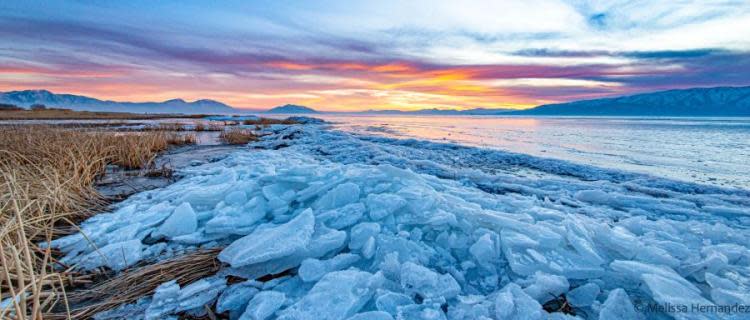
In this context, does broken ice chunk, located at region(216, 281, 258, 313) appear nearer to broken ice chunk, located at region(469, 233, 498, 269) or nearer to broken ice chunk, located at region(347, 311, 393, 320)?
broken ice chunk, located at region(347, 311, 393, 320)

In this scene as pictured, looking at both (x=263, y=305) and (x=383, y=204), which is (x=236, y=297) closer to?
(x=263, y=305)

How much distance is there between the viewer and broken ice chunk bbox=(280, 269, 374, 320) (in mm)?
1656

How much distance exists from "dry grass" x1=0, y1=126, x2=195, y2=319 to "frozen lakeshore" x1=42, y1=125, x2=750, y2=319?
248 millimetres

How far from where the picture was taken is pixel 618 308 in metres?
1.74

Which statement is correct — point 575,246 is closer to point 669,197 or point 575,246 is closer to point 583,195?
point 583,195

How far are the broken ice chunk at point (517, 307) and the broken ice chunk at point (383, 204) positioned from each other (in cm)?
110

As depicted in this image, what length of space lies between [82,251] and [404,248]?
97.0 inches

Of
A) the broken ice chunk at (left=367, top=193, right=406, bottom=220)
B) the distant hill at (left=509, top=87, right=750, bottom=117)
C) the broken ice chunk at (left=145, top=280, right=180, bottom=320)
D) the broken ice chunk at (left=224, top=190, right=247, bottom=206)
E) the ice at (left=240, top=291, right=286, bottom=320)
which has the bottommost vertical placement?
the broken ice chunk at (left=145, top=280, right=180, bottom=320)

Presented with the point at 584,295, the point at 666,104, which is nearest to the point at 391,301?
the point at 584,295

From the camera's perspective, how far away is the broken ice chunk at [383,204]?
2.65m

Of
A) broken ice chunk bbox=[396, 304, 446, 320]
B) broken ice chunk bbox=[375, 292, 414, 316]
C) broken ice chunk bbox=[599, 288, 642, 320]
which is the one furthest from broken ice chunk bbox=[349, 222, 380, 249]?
broken ice chunk bbox=[599, 288, 642, 320]

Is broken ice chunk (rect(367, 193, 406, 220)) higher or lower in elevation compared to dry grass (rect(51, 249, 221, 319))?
higher

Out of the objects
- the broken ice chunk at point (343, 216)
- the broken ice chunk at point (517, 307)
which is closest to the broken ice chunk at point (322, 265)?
the broken ice chunk at point (343, 216)

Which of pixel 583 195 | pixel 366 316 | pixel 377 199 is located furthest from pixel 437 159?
pixel 366 316
